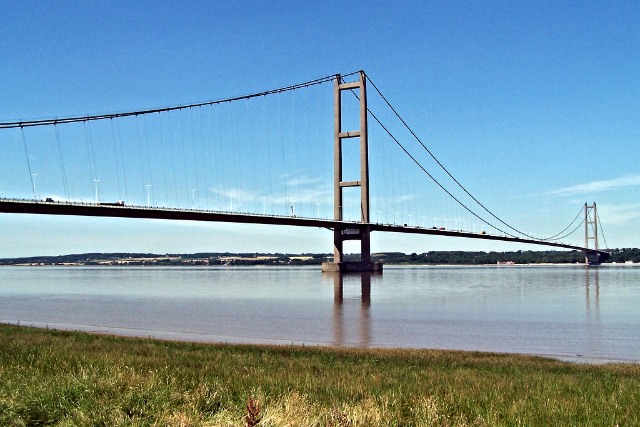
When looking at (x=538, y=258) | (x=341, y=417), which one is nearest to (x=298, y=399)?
(x=341, y=417)

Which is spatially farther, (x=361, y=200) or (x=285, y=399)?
(x=361, y=200)

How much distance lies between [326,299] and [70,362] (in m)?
26.2

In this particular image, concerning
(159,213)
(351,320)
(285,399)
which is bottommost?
(351,320)

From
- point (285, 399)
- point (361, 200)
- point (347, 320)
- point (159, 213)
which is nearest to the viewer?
point (285, 399)

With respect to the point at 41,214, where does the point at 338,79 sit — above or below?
above

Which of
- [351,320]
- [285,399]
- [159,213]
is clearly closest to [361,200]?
[159,213]

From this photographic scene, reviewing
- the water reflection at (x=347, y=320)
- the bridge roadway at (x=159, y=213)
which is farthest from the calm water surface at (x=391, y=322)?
the bridge roadway at (x=159, y=213)

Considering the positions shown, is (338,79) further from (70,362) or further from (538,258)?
(538,258)

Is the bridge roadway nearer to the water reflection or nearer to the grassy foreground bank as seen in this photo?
the water reflection

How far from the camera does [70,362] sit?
6879mm

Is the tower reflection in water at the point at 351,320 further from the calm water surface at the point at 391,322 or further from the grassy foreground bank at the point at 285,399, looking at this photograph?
the grassy foreground bank at the point at 285,399

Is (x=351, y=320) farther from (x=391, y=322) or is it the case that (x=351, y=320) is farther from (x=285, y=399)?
(x=285, y=399)

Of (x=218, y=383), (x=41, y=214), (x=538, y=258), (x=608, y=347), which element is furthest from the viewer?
(x=538, y=258)

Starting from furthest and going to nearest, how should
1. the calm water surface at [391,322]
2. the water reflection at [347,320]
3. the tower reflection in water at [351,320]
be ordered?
the tower reflection in water at [351,320] → the water reflection at [347,320] → the calm water surface at [391,322]
